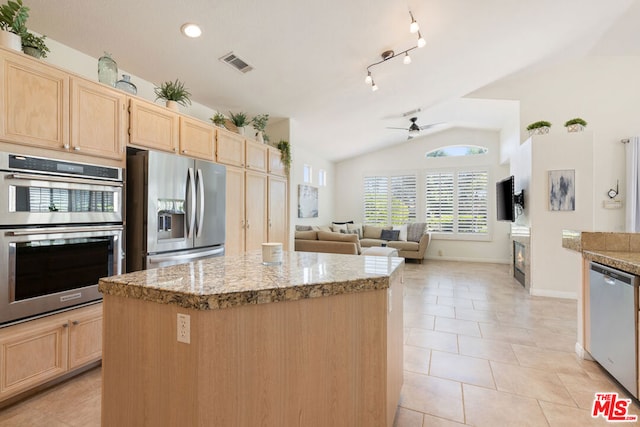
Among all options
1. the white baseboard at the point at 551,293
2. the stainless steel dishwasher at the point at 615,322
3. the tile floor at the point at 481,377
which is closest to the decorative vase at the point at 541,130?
the white baseboard at the point at 551,293

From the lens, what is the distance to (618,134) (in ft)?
15.7

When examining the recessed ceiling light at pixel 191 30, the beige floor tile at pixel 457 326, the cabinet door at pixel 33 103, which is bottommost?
the beige floor tile at pixel 457 326

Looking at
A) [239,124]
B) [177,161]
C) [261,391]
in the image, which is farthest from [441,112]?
[261,391]

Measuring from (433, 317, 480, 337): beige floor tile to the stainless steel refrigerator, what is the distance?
8.45ft

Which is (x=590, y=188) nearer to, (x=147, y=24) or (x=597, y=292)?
(x=597, y=292)

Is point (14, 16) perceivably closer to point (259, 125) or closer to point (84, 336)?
point (84, 336)

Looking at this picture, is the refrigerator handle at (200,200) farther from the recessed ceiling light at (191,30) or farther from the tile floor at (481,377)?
the tile floor at (481,377)

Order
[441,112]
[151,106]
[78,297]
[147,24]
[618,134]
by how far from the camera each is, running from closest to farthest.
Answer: [78,297]
[147,24]
[151,106]
[618,134]
[441,112]

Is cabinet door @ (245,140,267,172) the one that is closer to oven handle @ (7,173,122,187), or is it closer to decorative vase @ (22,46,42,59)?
oven handle @ (7,173,122,187)

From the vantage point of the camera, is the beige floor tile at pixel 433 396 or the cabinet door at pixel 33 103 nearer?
the cabinet door at pixel 33 103

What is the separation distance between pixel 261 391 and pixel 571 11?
16.4 ft

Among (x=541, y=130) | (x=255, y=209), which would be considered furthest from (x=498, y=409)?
(x=541, y=130)

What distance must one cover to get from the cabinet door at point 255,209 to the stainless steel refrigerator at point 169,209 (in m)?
0.64

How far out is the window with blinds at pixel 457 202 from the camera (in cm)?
737
